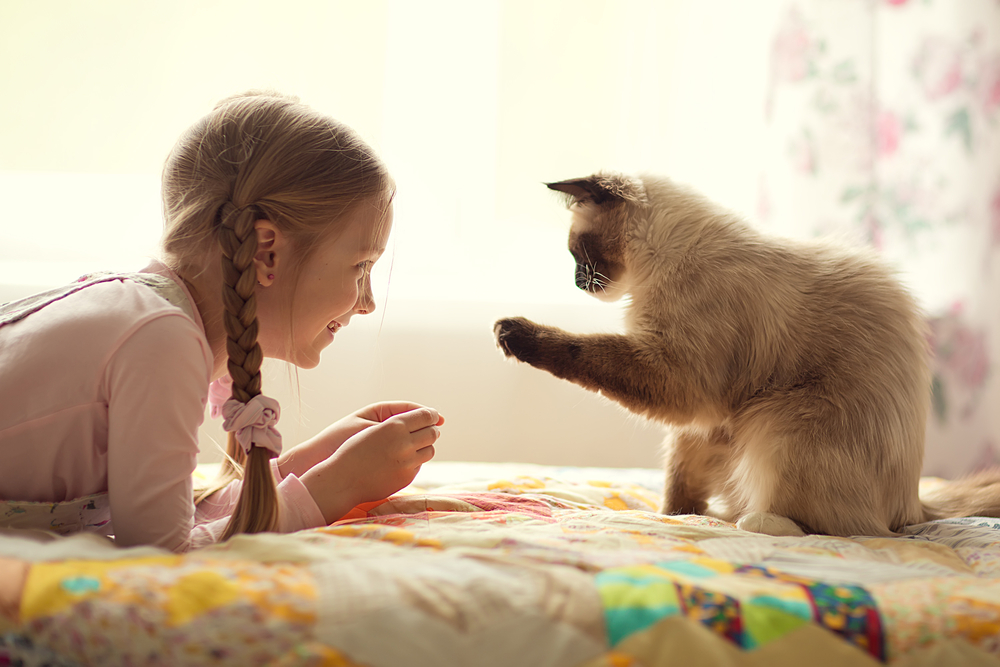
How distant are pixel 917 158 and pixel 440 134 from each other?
150 cm

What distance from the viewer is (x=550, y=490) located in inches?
44.4

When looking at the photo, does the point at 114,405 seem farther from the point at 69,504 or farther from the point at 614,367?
the point at 614,367

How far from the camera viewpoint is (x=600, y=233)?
129 cm

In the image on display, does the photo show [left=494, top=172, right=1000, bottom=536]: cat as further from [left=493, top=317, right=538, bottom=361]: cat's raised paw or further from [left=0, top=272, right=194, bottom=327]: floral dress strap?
[left=0, top=272, right=194, bottom=327]: floral dress strap

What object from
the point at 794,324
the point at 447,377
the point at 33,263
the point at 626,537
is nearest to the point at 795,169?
the point at 794,324

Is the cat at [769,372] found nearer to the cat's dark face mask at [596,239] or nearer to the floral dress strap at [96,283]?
the cat's dark face mask at [596,239]

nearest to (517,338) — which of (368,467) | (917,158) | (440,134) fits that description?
(368,467)

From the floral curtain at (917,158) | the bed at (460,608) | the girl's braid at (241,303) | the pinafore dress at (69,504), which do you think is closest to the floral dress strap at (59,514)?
the pinafore dress at (69,504)

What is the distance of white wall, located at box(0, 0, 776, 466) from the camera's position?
1906 millimetres

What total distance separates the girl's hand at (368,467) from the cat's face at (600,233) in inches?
21.4

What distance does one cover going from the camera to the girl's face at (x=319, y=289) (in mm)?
902

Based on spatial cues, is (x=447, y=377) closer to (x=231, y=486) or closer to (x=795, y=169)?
(x=231, y=486)

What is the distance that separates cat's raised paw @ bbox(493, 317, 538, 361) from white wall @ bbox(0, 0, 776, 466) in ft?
2.77

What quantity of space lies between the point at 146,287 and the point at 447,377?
124cm
